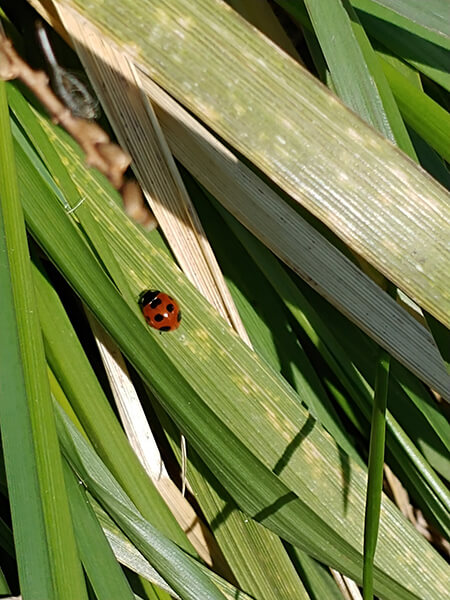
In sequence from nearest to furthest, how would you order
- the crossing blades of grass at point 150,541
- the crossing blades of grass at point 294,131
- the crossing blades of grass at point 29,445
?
1. the crossing blades of grass at point 294,131
2. the crossing blades of grass at point 29,445
3. the crossing blades of grass at point 150,541

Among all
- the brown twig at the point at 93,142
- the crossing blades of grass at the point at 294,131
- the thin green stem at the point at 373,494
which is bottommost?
the thin green stem at the point at 373,494

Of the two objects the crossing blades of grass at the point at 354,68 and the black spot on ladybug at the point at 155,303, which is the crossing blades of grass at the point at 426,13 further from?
the black spot on ladybug at the point at 155,303

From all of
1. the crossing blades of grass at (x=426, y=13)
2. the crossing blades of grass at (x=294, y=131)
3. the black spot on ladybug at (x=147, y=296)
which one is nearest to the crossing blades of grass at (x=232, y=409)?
the black spot on ladybug at (x=147, y=296)

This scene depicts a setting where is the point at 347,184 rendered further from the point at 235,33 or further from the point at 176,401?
the point at 176,401

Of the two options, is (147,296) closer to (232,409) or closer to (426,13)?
(232,409)

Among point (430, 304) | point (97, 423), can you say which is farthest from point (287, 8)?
point (97, 423)

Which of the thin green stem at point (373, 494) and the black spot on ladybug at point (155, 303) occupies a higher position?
the black spot on ladybug at point (155, 303)

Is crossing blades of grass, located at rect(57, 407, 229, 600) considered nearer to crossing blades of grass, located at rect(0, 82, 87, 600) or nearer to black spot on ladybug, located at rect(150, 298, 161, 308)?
crossing blades of grass, located at rect(0, 82, 87, 600)
